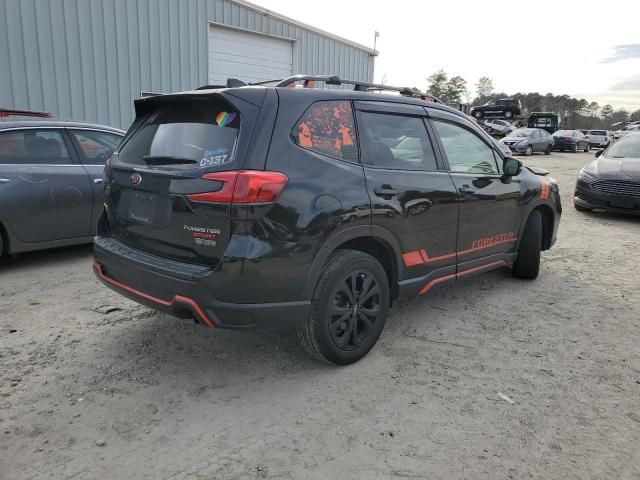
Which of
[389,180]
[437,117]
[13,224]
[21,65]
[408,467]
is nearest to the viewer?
[408,467]

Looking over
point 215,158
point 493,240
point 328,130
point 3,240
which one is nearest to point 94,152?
point 3,240

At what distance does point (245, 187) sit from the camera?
2.62m

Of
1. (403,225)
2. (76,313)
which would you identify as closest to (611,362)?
(403,225)

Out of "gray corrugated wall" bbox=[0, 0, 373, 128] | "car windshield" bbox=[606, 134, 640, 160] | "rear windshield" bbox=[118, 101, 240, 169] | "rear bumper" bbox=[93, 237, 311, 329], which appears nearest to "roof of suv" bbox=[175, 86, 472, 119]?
"rear windshield" bbox=[118, 101, 240, 169]

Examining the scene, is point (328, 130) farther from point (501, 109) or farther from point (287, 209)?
point (501, 109)

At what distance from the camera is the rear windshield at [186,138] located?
280cm

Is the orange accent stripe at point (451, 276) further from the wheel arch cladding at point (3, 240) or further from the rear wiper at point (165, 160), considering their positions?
the wheel arch cladding at point (3, 240)

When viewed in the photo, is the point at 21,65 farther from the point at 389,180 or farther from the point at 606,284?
the point at 606,284

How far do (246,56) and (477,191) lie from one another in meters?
10.6

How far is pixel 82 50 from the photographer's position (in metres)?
10.3

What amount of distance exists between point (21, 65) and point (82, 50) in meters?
1.24

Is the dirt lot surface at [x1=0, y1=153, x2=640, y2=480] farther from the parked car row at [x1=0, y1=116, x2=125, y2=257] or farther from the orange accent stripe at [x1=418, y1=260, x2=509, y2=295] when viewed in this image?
the parked car row at [x1=0, y1=116, x2=125, y2=257]

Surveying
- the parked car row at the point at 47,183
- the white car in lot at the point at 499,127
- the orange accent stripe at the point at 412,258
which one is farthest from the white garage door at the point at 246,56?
the white car in lot at the point at 499,127

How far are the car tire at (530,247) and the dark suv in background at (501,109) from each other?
3658 cm
